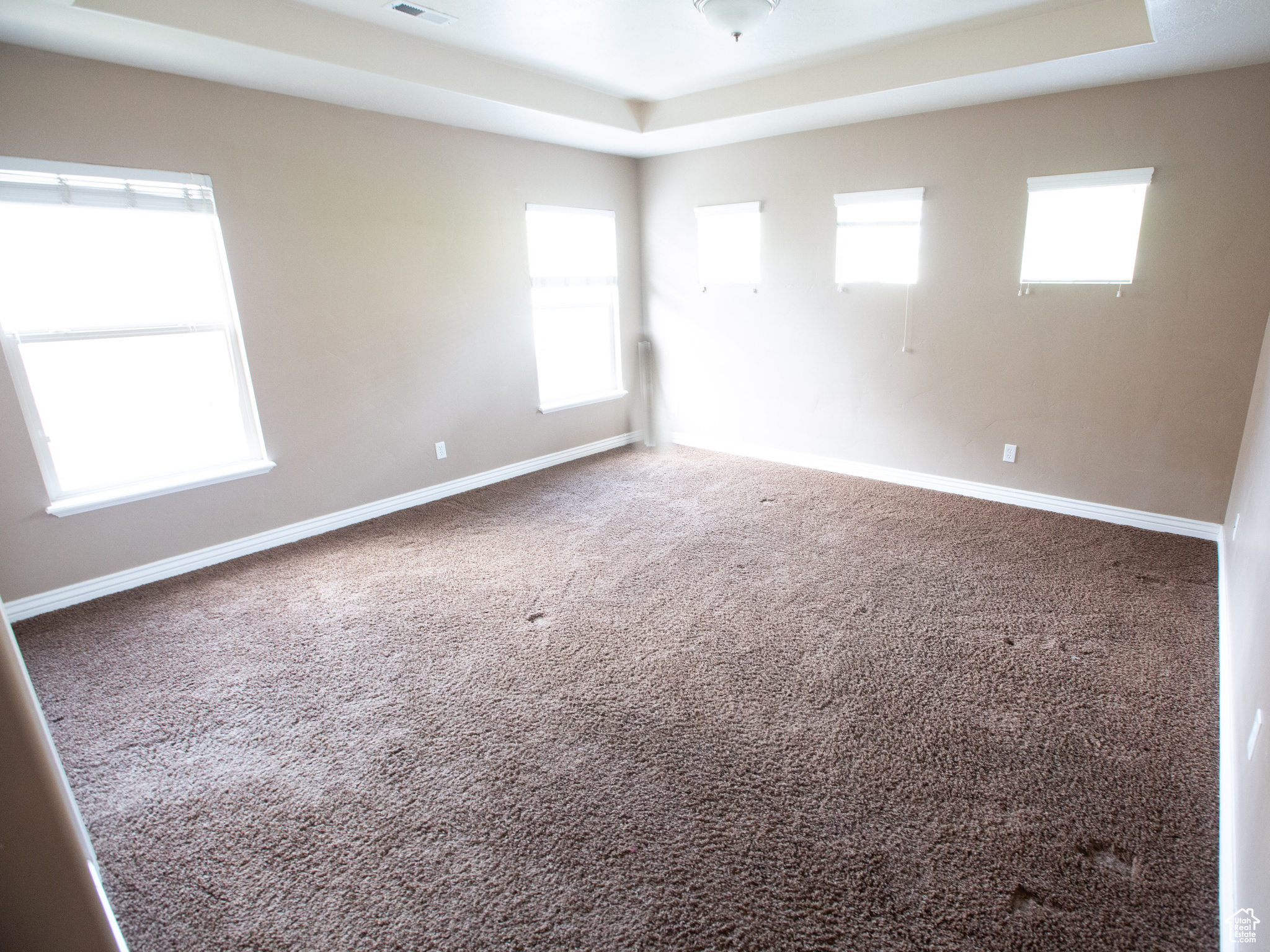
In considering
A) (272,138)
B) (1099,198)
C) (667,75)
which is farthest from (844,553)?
(272,138)

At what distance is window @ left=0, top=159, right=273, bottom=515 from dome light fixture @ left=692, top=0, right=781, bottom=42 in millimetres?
2480

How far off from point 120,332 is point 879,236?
A: 4.29m

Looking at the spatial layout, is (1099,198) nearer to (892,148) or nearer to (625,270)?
(892,148)

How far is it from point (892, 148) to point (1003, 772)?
3.64m

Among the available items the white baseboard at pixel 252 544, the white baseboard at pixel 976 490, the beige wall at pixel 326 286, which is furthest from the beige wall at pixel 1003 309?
the white baseboard at pixel 252 544

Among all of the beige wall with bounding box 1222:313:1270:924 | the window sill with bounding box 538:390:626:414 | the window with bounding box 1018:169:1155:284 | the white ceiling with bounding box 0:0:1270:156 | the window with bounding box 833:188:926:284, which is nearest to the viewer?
the beige wall with bounding box 1222:313:1270:924

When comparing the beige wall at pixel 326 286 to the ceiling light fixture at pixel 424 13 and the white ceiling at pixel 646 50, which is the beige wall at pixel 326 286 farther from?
the ceiling light fixture at pixel 424 13

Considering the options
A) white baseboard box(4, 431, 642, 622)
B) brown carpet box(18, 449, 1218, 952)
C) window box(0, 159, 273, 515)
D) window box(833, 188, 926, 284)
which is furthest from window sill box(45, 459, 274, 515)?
window box(833, 188, 926, 284)

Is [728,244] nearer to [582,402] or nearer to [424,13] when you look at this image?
[582,402]

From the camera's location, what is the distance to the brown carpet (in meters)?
1.54

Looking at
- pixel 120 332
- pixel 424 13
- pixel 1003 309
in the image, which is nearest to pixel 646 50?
pixel 424 13

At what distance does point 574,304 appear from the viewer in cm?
510

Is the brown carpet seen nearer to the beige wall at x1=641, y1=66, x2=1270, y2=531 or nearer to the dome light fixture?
the beige wall at x1=641, y1=66, x2=1270, y2=531

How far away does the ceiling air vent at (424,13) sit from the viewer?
2721 mm
